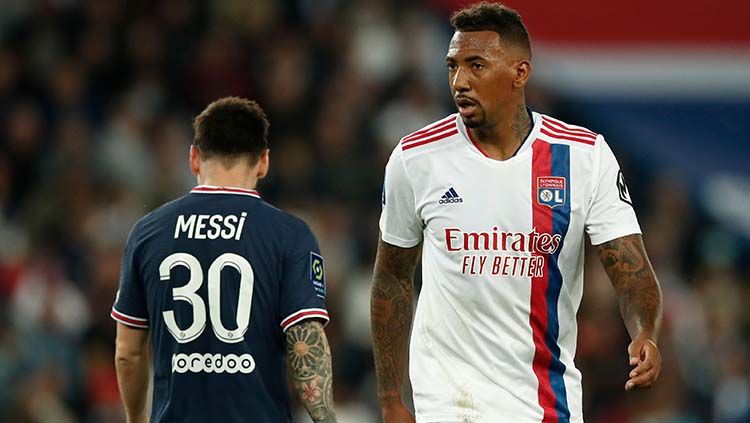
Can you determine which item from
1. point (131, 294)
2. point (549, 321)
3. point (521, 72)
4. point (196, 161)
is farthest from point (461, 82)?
point (131, 294)

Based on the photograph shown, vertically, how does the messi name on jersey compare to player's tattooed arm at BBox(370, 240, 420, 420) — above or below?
above

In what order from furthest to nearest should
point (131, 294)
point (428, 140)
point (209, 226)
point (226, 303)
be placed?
point (428, 140), point (131, 294), point (209, 226), point (226, 303)

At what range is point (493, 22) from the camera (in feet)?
19.5

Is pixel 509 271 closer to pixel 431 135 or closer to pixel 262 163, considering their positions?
pixel 431 135

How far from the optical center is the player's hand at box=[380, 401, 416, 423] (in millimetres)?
5957

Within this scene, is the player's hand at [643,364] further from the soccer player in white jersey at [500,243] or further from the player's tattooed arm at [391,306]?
the player's tattooed arm at [391,306]

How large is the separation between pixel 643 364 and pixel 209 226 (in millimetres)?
1664

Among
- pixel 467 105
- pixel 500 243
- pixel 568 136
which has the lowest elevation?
pixel 500 243

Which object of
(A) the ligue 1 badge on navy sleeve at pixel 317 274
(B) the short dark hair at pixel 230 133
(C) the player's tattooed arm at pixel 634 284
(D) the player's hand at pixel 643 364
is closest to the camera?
(D) the player's hand at pixel 643 364

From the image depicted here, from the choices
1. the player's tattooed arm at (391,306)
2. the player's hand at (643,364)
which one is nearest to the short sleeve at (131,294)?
the player's tattooed arm at (391,306)

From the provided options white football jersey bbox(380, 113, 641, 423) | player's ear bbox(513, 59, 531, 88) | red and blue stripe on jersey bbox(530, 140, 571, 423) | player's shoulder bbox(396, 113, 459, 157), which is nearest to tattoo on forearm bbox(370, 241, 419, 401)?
white football jersey bbox(380, 113, 641, 423)

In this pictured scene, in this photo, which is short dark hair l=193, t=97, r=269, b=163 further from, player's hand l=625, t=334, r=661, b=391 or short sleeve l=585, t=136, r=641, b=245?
player's hand l=625, t=334, r=661, b=391

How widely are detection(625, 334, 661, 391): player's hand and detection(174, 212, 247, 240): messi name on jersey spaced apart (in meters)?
1.51

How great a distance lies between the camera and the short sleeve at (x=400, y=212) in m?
6.04
